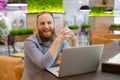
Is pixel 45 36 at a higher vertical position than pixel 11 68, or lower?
higher

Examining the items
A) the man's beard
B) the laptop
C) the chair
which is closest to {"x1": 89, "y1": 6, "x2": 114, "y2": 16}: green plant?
the chair

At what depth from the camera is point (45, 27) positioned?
6.23ft

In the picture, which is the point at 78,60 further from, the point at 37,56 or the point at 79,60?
the point at 37,56

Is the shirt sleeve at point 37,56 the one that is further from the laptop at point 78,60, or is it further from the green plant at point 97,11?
the green plant at point 97,11

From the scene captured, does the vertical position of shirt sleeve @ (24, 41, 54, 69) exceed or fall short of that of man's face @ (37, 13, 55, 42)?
it falls short

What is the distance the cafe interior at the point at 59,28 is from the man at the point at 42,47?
12 cm

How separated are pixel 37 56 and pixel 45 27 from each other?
0.92ft

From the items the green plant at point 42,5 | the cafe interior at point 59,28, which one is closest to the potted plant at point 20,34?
the cafe interior at point 59,28

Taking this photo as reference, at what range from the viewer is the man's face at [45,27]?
1.91 meters

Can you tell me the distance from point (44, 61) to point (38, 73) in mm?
95

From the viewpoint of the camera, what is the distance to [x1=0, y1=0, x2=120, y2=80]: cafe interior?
159 centimetres

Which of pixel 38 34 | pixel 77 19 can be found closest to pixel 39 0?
pixel 77 19

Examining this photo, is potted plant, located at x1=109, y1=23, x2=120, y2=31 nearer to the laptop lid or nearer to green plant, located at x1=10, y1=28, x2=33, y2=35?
green plant, located at x1=10, y1=28, x2=33, y2=35

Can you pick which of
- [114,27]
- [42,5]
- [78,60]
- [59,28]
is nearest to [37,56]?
[78,60]
